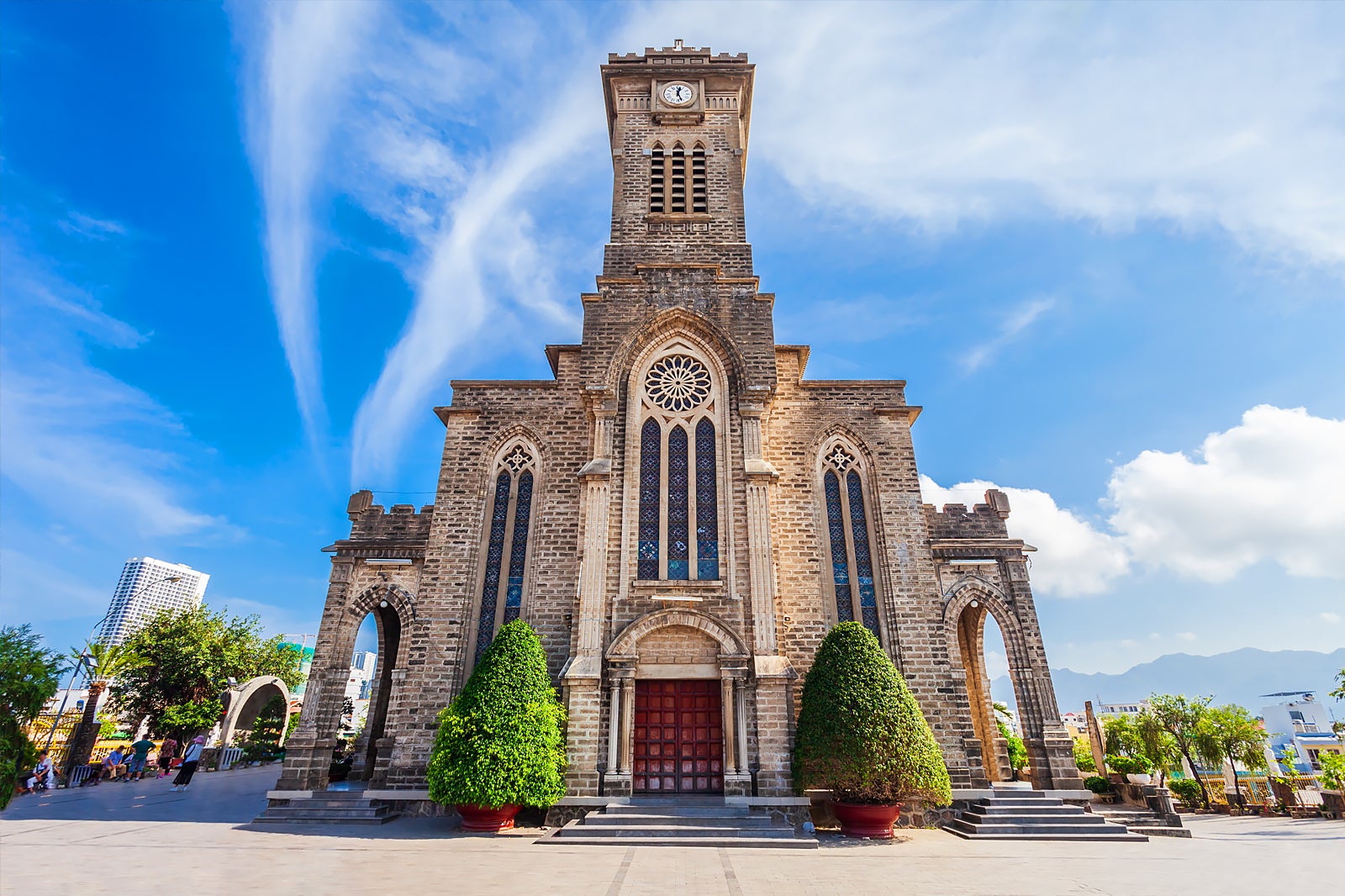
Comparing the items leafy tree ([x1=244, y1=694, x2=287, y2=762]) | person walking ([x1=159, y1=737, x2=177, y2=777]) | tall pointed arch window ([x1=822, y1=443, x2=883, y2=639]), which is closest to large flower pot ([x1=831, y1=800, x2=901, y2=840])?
tall pointed arch window ([x1=822, y1=443, x2=883, y2=639])

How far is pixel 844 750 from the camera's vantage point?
485 inches

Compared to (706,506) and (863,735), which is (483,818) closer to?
(863,735)

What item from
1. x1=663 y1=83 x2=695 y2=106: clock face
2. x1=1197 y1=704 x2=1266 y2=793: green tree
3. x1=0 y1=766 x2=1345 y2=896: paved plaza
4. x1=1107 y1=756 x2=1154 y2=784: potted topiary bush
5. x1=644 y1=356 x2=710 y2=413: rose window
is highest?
x1=663 y1=83 x2=695 y2=106: clock face

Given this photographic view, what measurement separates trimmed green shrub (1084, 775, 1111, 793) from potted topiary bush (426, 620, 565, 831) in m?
12.8

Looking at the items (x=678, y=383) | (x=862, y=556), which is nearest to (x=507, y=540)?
(x=678, y=383)

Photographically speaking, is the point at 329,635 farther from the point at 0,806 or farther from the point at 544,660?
the point at 0,806

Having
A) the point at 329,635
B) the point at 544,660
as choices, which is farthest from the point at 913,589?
the point at 329,635

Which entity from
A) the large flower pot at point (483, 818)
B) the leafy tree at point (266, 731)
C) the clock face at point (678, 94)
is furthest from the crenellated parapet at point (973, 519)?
the leafy tree at point (266, 731)

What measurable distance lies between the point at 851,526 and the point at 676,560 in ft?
15.2

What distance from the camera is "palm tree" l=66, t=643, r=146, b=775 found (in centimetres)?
2137

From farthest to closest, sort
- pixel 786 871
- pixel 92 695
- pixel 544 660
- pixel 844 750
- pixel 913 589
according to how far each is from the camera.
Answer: pixel 92 695 < pixel 913 589 < pixel 544 660 < pixel 844 750 < pixel 786 871

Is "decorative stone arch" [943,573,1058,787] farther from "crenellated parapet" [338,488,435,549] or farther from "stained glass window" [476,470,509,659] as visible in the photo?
"crenellated parapet" [338,488,435,549]

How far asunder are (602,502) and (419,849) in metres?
7.74

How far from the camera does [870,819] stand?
12273mm
